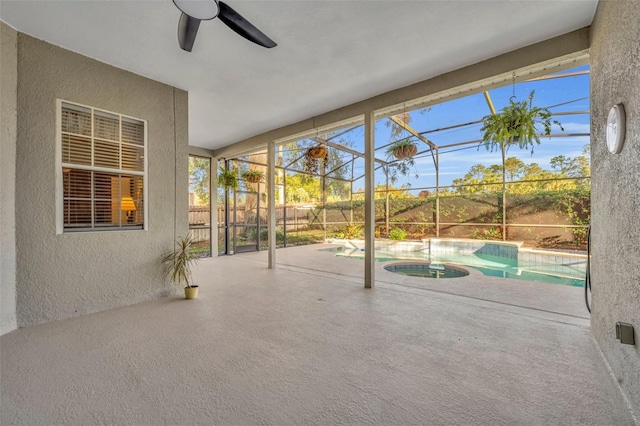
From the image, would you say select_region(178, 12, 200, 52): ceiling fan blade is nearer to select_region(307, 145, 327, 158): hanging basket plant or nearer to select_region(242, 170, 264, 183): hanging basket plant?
select_region(307, 145, 327, 158): hanging basket plant

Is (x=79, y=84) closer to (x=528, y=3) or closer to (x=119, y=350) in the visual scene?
(x=119, y=350)

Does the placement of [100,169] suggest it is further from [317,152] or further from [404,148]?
[404,148]

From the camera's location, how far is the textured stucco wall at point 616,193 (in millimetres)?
1562

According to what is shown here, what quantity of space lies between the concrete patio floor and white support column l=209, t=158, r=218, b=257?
13.5ft

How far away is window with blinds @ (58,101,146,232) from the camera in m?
3.14

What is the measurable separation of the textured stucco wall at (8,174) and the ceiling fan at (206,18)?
1832 mm

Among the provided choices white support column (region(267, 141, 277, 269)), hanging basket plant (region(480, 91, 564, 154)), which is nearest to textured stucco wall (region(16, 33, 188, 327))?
white support column (region(267, 141, 277, 269))

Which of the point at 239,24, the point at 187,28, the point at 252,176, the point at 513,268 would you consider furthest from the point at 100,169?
the point at 513,268

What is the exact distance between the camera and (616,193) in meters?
1.86

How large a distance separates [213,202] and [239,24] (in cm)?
608

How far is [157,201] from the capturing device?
3.78 m

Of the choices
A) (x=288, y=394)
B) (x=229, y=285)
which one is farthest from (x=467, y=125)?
(x=288, y=394)

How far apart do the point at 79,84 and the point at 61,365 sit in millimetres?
2919

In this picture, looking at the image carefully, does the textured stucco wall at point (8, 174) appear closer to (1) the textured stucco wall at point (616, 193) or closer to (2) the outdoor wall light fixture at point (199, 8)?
(2) the outdoor wall light fixture at point (199, 8)
